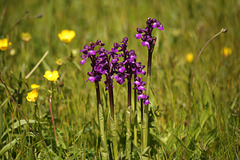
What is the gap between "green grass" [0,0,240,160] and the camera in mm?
2211

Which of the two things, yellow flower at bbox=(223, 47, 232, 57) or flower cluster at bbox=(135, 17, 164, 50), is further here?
yellow flower at bbox=(223, 47, 232, 57)

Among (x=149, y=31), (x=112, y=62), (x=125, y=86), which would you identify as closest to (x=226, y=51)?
(x=125, y=86)

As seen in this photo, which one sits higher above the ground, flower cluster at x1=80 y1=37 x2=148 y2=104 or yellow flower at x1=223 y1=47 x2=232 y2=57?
yellow flower at x1=223 y1=47 x2=232 y2=57

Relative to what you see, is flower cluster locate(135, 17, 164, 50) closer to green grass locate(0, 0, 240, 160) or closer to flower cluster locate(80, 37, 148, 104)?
flower cluster locate(80, 37, 148, 104)

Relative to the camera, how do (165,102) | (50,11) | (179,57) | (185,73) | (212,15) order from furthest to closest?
1. (50,11)
2. (212,15)
3. (179,57)
4. (185,73)
5. (165,102)

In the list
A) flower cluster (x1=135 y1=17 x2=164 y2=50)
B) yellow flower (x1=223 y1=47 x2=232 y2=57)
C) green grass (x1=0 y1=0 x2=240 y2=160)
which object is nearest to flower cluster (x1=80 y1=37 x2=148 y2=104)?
flower cluster (x1=135 y1=17 x2=164 y2=50)

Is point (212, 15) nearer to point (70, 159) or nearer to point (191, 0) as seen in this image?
point (191, 0)

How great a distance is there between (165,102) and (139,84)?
1187mm

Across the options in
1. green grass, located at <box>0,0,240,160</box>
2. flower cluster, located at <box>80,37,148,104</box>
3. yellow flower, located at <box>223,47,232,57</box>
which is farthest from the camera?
yellow flower, located at <box>223,47,232,57</box>

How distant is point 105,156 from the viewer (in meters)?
2.00

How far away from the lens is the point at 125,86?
9.04ft

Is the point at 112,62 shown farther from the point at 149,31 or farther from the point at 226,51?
the point at 226,51

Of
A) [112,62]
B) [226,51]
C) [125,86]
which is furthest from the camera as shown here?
[226,51]

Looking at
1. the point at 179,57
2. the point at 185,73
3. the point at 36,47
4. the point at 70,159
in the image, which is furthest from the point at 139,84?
the point at 36,47
